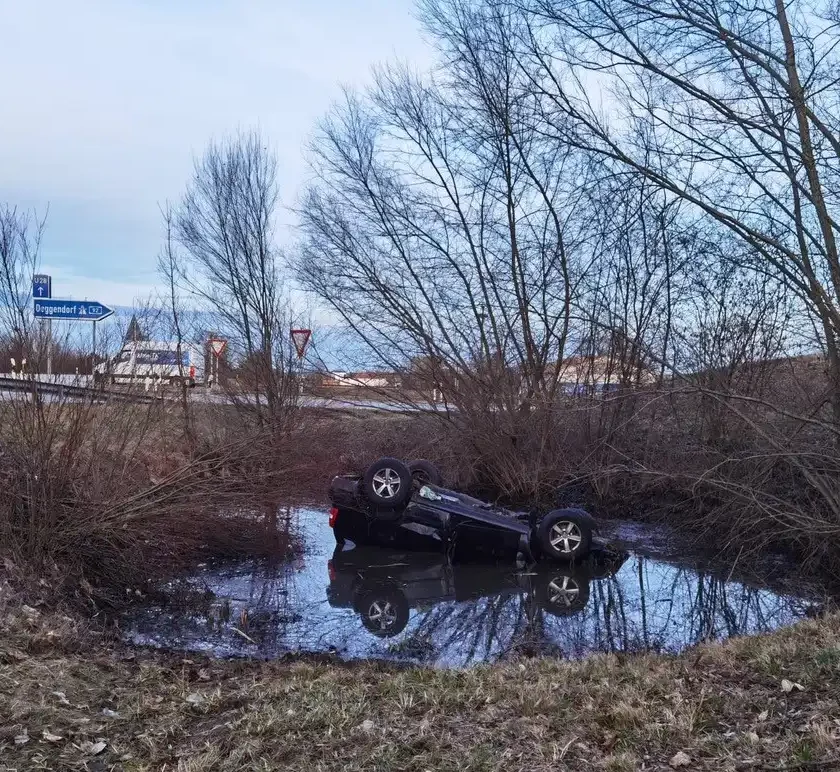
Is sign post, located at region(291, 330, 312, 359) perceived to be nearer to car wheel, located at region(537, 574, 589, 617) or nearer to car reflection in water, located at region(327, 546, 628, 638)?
car reflection in water, located at region(327, 546, 628, 638)

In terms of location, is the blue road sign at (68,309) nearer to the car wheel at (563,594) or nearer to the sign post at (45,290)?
the sign post at (45,290)

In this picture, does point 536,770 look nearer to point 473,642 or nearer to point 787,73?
point 473,642

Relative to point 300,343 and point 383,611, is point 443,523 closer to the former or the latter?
point 383,611

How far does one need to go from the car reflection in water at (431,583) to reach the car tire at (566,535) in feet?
0.75

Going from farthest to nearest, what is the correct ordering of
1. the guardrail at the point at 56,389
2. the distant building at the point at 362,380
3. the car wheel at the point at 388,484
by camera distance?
the distant building at the point at 362,380
the car wheel at the point at 388,484
the guardrail at the point at 56,389

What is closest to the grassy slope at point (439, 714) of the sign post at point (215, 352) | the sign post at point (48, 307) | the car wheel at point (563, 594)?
the car wheel at point (563, 594)

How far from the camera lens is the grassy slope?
4176mm

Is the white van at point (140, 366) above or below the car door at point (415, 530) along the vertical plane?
above

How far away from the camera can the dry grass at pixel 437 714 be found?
4176 mm

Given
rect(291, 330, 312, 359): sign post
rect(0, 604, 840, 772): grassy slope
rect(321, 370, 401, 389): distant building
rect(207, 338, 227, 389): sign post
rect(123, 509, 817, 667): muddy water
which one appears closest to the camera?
rect(0, 604, 840, 772): grassy slope

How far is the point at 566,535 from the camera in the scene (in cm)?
1059

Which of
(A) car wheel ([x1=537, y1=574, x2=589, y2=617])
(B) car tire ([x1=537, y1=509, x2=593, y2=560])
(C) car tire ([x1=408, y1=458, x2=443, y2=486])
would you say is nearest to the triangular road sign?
(C) car tire ([x1=408, y1=458, x2=443, y2=486])

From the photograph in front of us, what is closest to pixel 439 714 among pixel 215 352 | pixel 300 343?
pixel 215 352

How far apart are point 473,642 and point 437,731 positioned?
9.91ft
